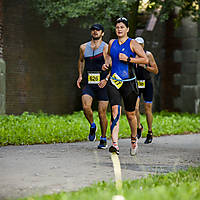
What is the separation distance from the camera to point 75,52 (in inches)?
766

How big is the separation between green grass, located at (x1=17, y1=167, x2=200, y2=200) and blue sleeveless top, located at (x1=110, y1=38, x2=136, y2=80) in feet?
7.27

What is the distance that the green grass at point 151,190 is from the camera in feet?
14.1

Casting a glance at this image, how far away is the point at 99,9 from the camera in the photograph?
16703mm

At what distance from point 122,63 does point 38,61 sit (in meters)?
10.4

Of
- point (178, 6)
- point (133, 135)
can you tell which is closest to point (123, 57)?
point (133, 135)

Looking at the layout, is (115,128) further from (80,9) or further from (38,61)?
(38,61)

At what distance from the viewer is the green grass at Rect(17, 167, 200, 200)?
4.30 metres

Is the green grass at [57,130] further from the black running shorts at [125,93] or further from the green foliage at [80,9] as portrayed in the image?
the green foliage at [80,9]

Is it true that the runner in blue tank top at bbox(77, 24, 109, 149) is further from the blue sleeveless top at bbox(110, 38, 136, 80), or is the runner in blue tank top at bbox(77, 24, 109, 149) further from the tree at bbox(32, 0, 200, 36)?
the tree at bbox(32, 0, 200, 36)

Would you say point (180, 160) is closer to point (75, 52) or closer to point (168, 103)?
point (75, 52)

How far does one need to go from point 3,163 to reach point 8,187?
5.55 feet

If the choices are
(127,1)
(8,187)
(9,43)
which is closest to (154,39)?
(127,1)

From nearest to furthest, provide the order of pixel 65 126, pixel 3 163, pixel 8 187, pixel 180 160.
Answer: pixel 8 187 → pixel 3 163 → pixel 180 160 → pixel 65 126

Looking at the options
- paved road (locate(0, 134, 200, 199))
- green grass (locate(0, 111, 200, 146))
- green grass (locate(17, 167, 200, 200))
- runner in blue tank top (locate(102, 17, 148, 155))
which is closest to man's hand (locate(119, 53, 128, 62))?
runner in blue tank top (locate(102, 17, 148, 155))
